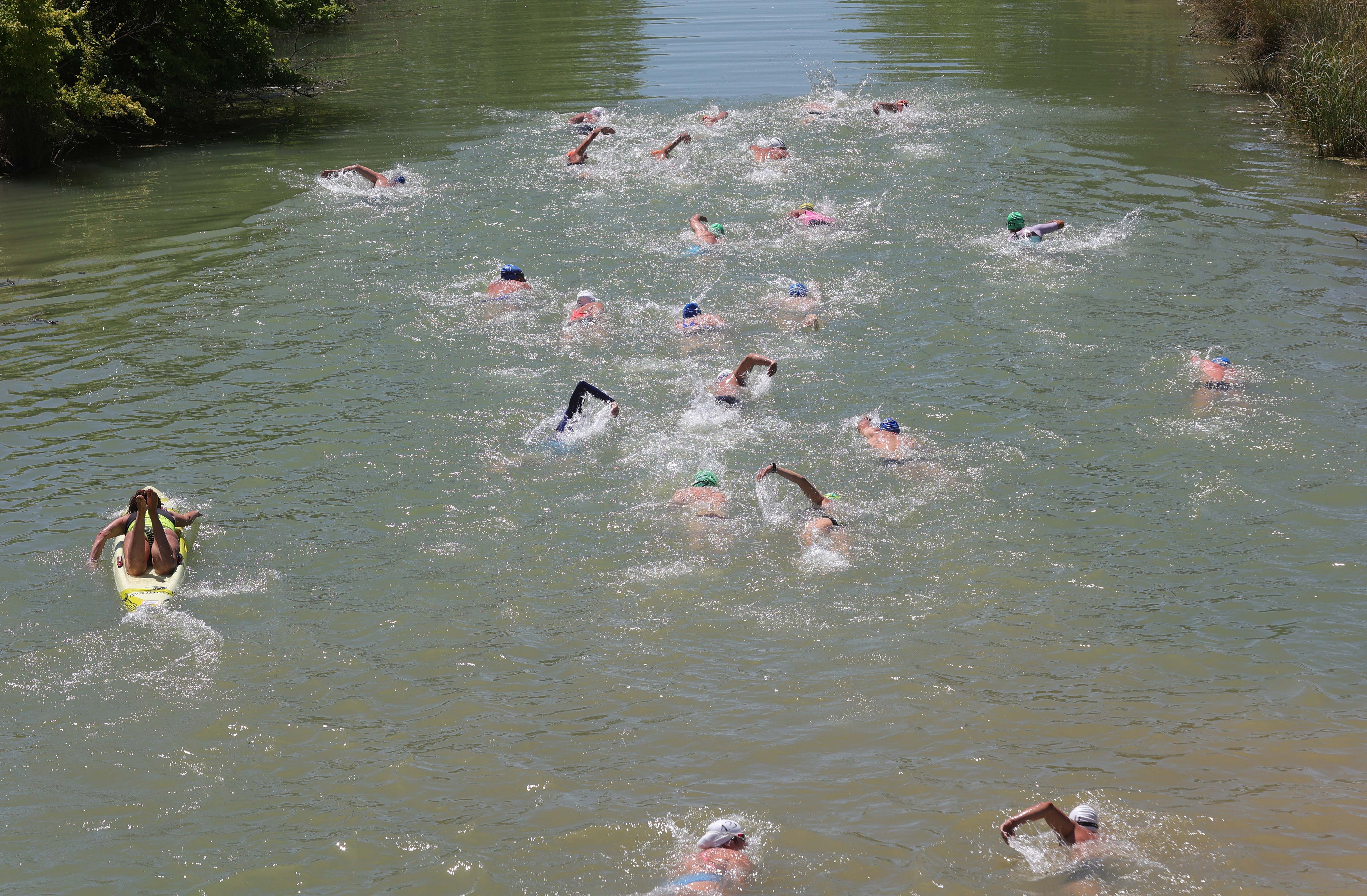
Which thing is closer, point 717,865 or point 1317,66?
point 717,865

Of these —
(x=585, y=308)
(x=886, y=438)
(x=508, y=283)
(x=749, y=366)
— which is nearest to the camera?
(x=886, y=438)

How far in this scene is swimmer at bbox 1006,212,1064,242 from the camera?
1870 centimetres

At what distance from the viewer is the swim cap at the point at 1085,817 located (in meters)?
7.43

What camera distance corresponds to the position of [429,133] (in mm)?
27812

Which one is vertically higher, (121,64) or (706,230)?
(121,64)

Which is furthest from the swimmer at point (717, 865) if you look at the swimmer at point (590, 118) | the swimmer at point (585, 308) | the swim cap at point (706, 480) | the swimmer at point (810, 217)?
the swimmer at point (590, 118)

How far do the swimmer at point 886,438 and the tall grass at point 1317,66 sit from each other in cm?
1614

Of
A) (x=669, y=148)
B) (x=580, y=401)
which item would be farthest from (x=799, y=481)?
(x=669, y=148)

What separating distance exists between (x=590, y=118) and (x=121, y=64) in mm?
11113

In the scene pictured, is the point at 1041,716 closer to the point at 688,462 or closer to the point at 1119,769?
Result: the point at 1119,769

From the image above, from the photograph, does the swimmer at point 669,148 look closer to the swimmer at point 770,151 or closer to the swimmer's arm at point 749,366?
the swimmer at point 770,151

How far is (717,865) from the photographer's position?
7285mm

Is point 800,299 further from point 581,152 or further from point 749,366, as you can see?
point 581,152

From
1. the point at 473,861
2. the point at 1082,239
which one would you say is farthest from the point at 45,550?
the point at 1082,239
